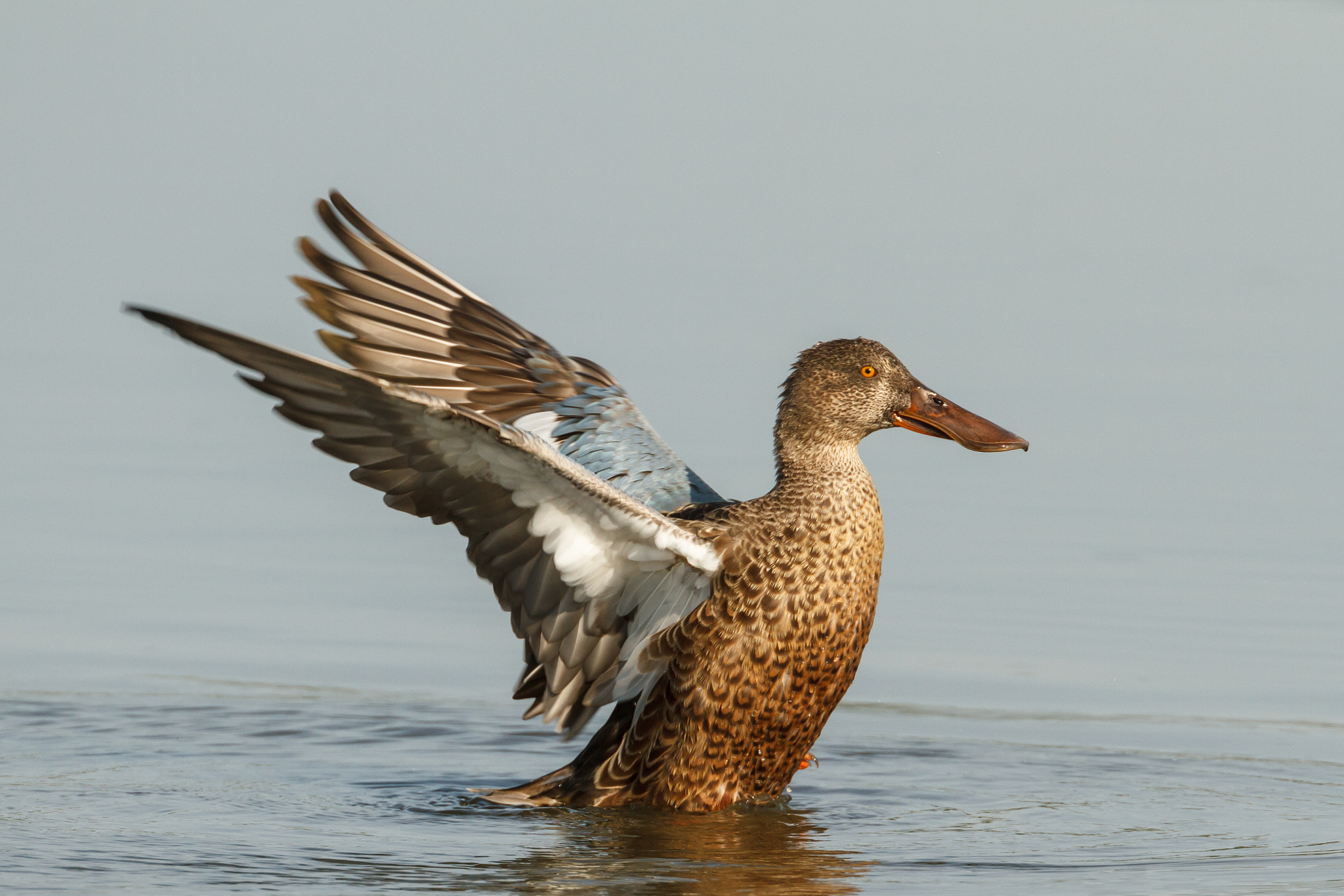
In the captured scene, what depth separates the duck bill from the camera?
28.4 feet

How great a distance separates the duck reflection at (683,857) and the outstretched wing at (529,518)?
468mm

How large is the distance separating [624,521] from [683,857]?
1.18 metres

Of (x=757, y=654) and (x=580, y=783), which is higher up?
(x=757, y=654)

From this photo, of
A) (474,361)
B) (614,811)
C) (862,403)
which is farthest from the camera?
(474,361)

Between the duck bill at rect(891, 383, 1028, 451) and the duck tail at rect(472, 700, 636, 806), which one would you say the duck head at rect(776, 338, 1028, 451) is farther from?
the duck tail at rect(472, 700, 636, 806)

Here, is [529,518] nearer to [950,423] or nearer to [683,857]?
[683,857]

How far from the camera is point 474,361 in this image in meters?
9.26

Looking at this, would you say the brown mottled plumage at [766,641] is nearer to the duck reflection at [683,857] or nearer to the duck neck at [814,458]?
the duck neck at [814,458]

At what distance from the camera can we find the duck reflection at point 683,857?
23.6 ft

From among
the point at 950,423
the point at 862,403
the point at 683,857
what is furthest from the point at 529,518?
the point at 950,423

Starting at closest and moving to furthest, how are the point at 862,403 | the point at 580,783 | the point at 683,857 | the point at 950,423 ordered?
the point at 683,857
the point at 580,783
the point at 862,403
the point at 950,423

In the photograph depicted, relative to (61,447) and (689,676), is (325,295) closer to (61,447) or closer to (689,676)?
(689,676)

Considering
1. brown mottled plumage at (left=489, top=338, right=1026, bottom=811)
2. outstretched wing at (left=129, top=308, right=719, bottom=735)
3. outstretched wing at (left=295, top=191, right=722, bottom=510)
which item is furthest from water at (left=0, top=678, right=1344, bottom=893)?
outstretched wing at (left=295, top=191, right=722, bottom=510)

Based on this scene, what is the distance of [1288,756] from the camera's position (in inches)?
352
